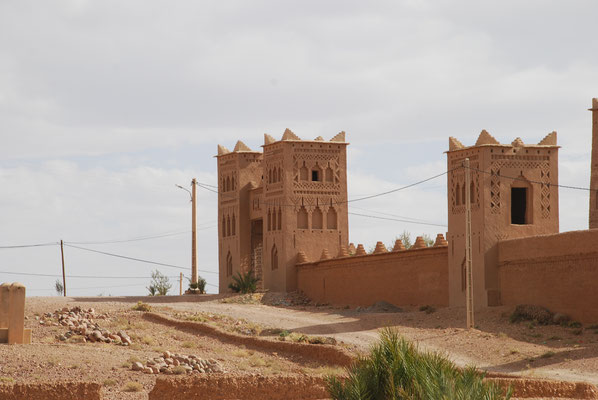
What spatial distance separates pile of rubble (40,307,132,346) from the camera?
87.5 feet

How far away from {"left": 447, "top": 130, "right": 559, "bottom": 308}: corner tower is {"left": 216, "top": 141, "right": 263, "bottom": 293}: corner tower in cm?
1509

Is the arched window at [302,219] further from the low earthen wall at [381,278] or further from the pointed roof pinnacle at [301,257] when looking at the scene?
the low earthen wall at [381,278]

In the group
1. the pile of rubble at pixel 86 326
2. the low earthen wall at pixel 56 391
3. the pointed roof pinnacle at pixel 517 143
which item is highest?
the pointed roof pinnacle at pixel 517 143

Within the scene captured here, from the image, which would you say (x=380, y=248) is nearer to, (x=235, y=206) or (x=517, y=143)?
(x=517, y=143)

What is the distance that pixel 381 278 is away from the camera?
36.6 metres

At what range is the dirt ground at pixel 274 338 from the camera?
21312mm

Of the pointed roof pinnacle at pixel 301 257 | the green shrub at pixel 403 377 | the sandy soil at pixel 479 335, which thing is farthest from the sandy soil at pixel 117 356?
the pointed roof pinnacle at pixel 301 257

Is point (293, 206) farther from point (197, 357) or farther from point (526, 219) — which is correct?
point (197, 357)

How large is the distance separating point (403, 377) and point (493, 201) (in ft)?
69.9

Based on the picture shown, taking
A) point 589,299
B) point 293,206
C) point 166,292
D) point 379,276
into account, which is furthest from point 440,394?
point 166,292

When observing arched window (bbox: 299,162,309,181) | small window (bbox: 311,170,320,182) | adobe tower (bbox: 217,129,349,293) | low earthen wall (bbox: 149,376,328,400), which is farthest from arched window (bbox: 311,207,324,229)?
low earthen wall (bbox: 149,376,328,400)

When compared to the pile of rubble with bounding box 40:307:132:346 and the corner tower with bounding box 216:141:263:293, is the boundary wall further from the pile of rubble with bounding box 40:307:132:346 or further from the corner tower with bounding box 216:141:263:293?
the pile of rubble with bounding box 40:307:132:346

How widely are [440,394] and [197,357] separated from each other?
45.5 feet

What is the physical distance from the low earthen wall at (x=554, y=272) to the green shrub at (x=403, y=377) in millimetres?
17080
